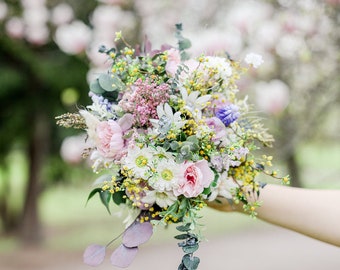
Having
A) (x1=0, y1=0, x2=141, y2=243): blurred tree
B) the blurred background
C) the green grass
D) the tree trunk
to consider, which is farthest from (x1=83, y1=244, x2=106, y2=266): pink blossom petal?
the tree trunk

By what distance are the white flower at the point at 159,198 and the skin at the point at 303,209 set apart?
0.27 m

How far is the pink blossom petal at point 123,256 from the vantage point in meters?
1.74

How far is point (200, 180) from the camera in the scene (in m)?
1.71

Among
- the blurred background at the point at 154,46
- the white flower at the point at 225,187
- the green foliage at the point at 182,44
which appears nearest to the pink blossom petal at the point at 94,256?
the white flower at the point at 225,187

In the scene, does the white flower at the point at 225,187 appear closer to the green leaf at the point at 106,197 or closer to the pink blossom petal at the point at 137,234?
the pink blossom petal at the point at 137,234

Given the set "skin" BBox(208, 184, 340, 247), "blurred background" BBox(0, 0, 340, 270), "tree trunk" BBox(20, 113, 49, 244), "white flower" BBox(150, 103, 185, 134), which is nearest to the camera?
"white flower" BBox(150, 103, 185, 134)

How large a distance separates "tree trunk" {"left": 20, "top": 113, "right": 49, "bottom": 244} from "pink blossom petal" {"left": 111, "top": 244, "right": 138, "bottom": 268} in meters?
6.84

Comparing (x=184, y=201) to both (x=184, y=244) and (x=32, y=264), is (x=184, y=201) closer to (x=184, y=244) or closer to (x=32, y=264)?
(x=184, y=244)


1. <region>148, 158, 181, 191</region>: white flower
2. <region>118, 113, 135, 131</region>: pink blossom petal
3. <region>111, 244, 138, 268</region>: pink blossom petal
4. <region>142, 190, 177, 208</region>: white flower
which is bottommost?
<region>111, 244, 138, 268</region>: pink blossom petal

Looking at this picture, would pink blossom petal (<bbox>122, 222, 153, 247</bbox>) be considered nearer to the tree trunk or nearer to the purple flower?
the purple flower

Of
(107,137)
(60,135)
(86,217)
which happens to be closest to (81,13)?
(60,135)

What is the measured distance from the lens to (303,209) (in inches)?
73.9

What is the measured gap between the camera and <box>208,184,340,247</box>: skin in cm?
179

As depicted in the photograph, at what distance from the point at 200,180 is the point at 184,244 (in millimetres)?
176
